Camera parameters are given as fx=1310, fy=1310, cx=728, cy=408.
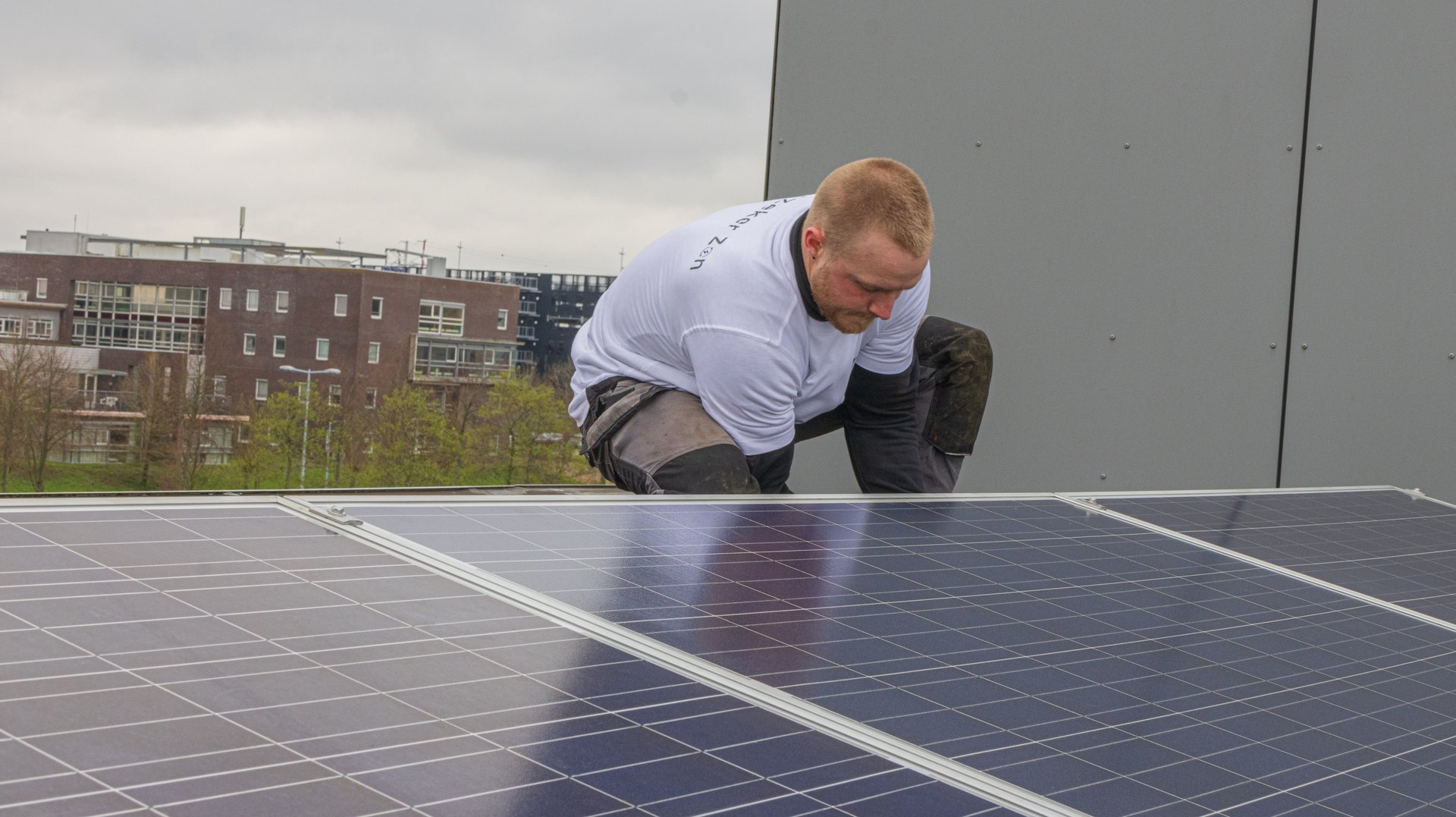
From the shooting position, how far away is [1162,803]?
4.26 feet

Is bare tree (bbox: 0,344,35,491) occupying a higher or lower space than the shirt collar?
lower

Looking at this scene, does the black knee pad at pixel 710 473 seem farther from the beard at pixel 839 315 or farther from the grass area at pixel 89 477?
the grass area at pixel 89 477

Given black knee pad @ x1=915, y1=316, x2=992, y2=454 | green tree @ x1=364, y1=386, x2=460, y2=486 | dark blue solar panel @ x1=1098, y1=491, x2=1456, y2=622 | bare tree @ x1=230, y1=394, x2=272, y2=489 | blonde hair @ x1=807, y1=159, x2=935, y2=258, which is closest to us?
dark blue solar panel @ x1=1098, y1=491, x2=1456, y2=622

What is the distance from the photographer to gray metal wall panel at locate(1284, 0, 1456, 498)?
455 cm

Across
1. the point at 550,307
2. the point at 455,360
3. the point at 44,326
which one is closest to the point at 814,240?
the point at 455,360

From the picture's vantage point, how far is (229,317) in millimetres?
72375

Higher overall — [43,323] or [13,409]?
[43,323]

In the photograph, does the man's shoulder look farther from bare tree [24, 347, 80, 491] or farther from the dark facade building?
the dark facade building

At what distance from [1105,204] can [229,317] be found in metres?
73.2

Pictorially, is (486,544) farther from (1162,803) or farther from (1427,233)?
(1427,233)

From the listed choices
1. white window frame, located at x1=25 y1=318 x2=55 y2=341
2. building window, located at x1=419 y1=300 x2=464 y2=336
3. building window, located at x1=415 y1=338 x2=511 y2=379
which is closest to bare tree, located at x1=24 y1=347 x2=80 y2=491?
white window frame, located at x1=25 y1=318 x2=55 y2=341

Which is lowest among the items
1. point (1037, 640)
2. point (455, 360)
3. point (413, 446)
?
point (413, 446)

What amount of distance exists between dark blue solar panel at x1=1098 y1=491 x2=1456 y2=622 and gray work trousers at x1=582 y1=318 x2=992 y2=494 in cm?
95

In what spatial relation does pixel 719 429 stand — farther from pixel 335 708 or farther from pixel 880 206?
pixel 335 708
